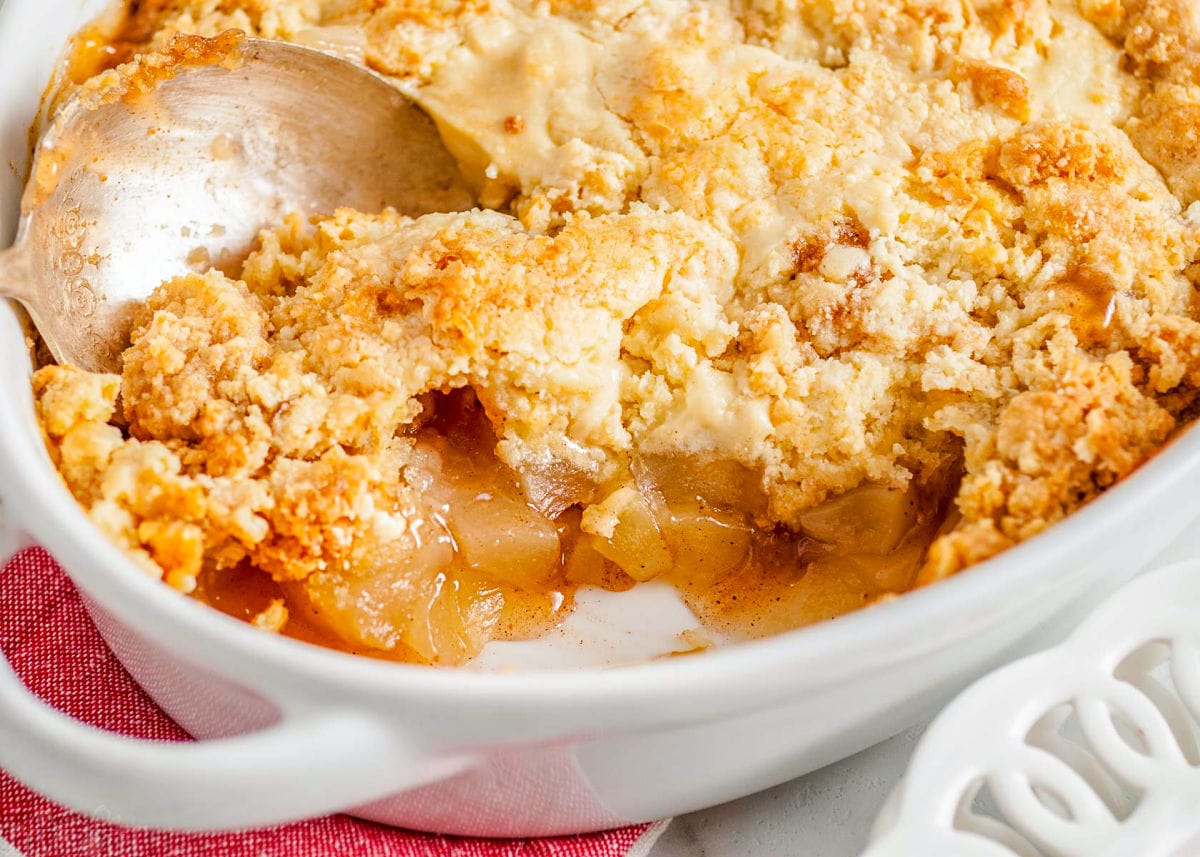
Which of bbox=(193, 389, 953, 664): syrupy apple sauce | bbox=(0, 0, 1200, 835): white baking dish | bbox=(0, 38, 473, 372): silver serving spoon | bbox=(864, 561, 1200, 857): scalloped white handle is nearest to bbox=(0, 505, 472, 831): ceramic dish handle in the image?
bbox=(0, 0, 1200, 835): white baking dish

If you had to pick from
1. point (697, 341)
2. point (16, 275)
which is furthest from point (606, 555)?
point (16, 275)

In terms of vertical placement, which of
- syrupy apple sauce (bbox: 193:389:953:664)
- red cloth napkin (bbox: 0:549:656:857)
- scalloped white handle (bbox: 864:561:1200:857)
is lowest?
red cloth napkin (bbox: 0:549:656:857)

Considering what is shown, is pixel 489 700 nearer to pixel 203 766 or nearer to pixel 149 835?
pixel 203 766

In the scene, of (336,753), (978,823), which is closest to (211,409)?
(336,753)

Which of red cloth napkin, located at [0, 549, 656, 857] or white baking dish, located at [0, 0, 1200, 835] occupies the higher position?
white baking dish, located at [0, 0, 1200, 835]

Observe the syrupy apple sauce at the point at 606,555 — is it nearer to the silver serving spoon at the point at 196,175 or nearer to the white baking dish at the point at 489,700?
the white baking dish at the point at 489,700

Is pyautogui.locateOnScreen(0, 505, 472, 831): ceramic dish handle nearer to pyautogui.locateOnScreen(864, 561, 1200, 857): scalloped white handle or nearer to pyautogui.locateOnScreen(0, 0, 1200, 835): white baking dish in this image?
pyautogui.locateOnScreen(0, 0, 1200, 835): white baking dish

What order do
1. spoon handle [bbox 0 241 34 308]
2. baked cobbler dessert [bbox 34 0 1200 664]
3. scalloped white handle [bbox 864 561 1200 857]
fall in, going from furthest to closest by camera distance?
spoon handle [bbox 0 241 34 308] → baked cobbler dessert [bbox 34 0 1200 664] → scalloped white handle [bbox 864 561 1200 857]
